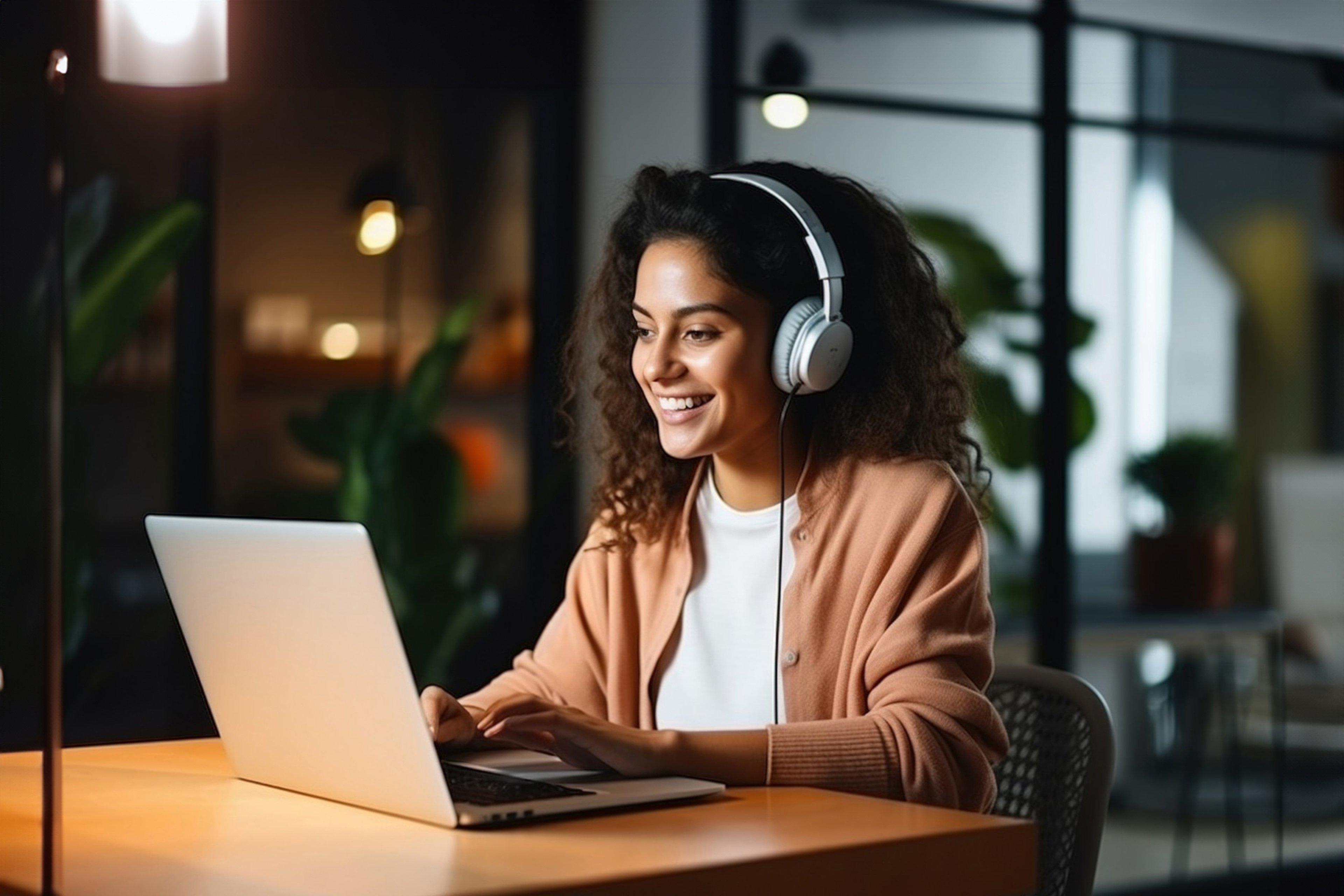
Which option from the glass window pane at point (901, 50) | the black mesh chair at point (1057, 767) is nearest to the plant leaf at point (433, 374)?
the glass window pane at point (901, 50)

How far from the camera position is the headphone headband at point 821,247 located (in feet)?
6.23

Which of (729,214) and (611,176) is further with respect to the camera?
(611,176)

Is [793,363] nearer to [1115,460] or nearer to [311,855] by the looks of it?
[311,855]

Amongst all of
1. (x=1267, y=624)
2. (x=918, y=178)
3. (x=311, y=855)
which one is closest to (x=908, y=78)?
(x=918, y=178)

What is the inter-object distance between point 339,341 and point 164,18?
2.60 metres

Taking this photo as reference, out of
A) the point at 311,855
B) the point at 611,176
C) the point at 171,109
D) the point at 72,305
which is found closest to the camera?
the point at 311,855

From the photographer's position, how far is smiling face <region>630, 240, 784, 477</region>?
1932mm

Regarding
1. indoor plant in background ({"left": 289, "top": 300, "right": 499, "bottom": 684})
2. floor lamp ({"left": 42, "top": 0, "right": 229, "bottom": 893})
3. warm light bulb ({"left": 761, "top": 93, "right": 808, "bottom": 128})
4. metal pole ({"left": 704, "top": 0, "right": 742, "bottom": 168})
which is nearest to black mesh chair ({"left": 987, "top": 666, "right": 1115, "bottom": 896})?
floor lamp ({"left": 42, "top": 0, "right": 229, "bottom": 893})

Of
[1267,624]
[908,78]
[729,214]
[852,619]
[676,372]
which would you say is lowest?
[1267,624]

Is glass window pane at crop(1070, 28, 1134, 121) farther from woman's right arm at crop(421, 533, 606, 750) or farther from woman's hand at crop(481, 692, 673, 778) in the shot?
woman's hand at crop(481, 692, 673, 778)

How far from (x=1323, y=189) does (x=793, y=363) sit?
8.29ft

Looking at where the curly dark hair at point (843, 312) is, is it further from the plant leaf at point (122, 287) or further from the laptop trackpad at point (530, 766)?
the plant leaf at point (122, 287)

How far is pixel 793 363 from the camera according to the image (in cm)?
190

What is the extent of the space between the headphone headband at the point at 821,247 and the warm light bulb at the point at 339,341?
7.83 feet
